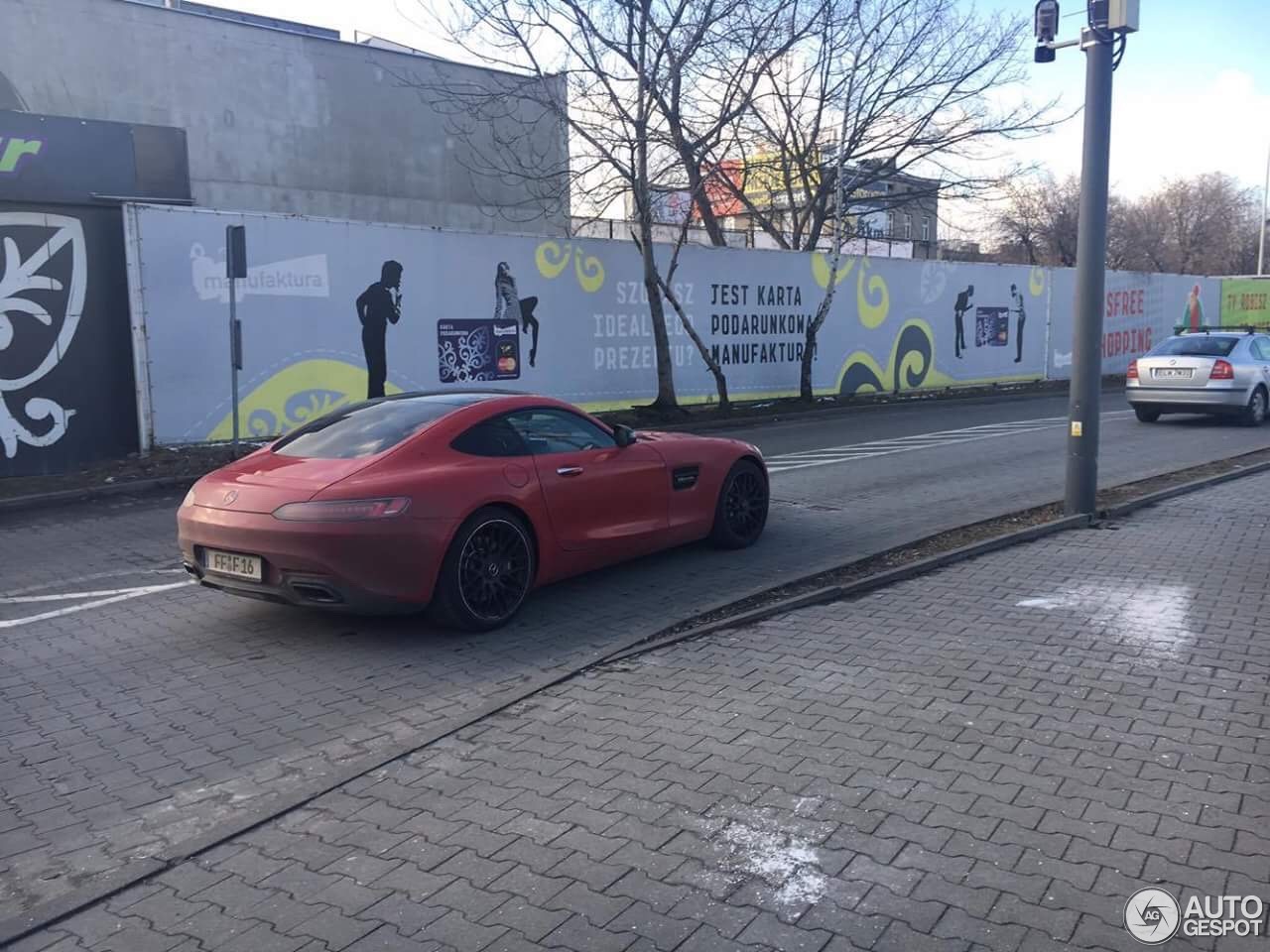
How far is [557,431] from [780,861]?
154 inches

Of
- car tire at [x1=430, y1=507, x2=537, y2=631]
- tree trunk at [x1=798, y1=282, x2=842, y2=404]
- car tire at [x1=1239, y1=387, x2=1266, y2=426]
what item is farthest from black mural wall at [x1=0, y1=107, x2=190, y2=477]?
car tire at [x1=1239, y1=387, x2=1266, y2=426]

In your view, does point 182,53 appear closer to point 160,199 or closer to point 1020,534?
point 160,199

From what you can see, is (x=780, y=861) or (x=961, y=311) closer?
(x=780, y=861)

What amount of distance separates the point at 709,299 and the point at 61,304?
39.3 feet

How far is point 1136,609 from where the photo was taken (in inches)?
250

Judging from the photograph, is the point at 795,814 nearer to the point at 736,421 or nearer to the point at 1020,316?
the point at 736,421

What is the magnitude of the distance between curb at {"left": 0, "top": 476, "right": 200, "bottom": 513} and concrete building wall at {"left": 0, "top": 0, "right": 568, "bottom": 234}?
482 inches

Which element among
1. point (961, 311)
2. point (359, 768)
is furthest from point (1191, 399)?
point (359, 768)

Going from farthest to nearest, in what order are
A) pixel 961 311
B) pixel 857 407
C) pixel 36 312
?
pixel 961 311 → pixel 857 407 → pixel 36 312

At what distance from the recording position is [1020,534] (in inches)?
330

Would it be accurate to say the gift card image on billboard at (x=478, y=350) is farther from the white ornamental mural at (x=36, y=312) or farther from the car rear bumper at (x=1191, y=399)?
the car rear bumper at (x=1191, y=399)

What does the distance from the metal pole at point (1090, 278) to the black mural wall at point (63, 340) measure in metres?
10.8

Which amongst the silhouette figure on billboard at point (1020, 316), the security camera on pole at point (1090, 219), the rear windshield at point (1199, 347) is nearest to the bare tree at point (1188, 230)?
the silhouette figure on billboard at point (1020, 316)

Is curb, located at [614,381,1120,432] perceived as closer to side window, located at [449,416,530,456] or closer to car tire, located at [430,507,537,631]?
side window, located at [449,416,530,456]
